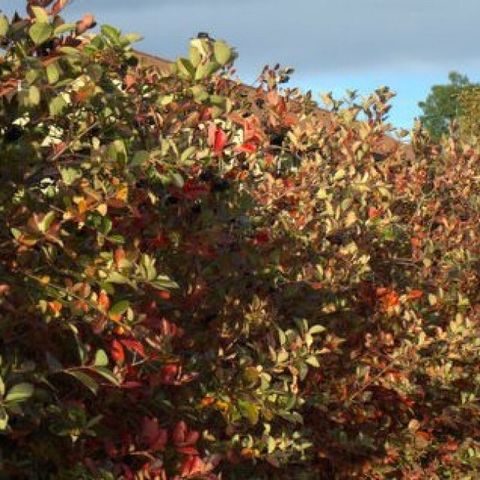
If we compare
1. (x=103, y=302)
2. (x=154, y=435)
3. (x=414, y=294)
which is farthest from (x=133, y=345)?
(x=414, y=294)

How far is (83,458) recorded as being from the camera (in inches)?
155

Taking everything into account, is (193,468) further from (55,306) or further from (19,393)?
(19,393)

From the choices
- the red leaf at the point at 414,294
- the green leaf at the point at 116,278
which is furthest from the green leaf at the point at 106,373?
the red leaf at the point at 414,294

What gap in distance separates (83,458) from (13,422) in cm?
37

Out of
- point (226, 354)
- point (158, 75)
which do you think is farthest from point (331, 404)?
point (158, 75)

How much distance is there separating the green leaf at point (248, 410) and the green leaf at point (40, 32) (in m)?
2.06

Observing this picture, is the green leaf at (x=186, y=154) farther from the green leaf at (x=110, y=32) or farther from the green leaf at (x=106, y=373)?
the green leaf at (x=106, y=373)

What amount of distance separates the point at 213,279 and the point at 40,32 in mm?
1997

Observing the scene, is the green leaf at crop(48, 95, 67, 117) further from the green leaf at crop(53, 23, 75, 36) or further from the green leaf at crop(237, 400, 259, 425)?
the green leaf at crop(237, 400, 259, 425)

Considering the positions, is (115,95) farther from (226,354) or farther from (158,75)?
(226,354)

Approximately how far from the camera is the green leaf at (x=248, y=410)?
472cm

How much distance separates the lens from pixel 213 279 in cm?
504

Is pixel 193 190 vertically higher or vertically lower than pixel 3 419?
higher

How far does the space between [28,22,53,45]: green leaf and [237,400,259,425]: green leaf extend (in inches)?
80.9
